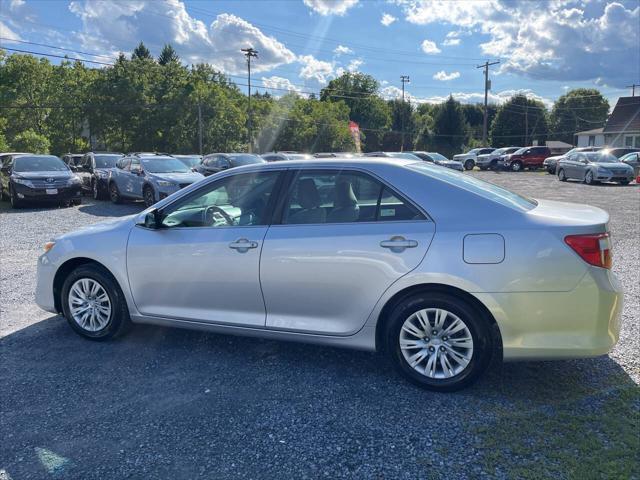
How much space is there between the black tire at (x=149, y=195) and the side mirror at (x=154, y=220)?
10255 millimetres

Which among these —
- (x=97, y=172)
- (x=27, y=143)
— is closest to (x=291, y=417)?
(x=97, y=172)

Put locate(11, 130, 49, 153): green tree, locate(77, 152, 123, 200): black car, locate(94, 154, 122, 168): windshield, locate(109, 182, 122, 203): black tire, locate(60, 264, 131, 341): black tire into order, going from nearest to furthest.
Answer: locate(60, 264, 131, 341): black tire → locate(109, 182, 122, 203): black tire → locate(77, 152, 123, 200): black car → locate(94, 154, 122, 168): windshield → locate(11, 130, 49, 153): green tree

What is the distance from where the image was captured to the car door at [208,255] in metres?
3.95

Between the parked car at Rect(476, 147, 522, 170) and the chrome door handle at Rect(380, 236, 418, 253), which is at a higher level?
the parked car at Rect(476, 147, 522, 170)

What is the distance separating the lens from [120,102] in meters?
42.6

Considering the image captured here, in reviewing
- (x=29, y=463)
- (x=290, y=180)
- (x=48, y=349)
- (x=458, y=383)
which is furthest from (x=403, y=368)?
(x=48, y=349)

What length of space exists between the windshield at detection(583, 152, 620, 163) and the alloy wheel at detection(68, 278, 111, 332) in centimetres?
2484

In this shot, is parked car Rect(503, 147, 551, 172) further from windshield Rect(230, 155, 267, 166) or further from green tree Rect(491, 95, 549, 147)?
green tree Rect(491, 95, 549, 147)

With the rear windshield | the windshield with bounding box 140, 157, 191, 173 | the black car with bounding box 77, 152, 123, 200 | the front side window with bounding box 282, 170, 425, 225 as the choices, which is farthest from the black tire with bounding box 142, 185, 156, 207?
the rear windshield

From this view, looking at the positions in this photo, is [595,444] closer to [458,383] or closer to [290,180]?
[458,383]

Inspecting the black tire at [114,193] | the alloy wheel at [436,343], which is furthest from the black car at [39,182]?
the alloy wheel at [436,343]

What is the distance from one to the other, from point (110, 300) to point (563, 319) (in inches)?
145

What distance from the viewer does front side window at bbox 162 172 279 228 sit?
13.4ft

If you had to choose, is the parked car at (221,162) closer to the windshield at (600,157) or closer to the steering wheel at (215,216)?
the steering wheel at (215,216)
